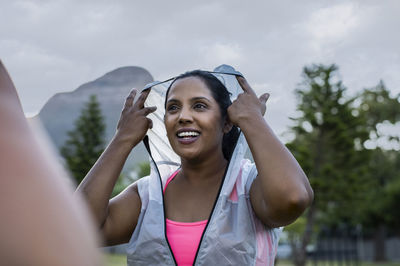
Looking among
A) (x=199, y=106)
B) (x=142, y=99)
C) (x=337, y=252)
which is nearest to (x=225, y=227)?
(x=199, y=106)

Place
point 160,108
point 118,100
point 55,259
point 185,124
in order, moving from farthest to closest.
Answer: point 118,100 < point 160,108 < point 185,124 < point 55,259

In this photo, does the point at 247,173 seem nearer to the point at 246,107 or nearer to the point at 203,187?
the point at 203,187

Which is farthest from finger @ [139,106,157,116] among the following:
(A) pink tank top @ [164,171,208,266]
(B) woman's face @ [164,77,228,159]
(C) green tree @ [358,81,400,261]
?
(C) green tree @ [358,81,400,261]

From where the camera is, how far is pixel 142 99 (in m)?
2.64

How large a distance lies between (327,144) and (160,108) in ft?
71.7

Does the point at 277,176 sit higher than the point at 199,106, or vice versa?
the point at 199,106

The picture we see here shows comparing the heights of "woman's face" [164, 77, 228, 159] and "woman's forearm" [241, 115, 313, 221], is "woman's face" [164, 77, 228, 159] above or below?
above

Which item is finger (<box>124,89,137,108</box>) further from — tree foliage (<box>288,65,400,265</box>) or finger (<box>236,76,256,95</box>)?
tree foliage (<box>288,65,400,265</box>)

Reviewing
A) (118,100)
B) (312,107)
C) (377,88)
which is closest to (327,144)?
(312,107)

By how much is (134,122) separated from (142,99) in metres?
0.15

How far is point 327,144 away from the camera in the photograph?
2361 cm

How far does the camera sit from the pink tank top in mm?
2098

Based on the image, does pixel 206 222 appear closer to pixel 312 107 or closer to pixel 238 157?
pixel 238 157

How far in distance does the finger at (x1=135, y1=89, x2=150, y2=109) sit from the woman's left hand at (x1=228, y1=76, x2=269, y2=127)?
56 centimetres
